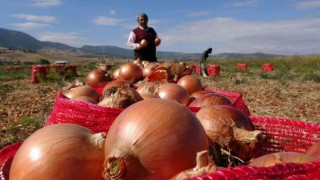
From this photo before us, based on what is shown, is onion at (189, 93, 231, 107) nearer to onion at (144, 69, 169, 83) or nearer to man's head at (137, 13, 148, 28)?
onion at (144, 69, 169, 83)

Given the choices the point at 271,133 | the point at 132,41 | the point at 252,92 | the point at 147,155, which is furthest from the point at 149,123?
the point at 252,92

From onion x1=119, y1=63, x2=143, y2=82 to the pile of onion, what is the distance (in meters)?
2.36

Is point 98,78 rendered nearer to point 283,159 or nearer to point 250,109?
point 283,159

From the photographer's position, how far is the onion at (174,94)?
2.78m

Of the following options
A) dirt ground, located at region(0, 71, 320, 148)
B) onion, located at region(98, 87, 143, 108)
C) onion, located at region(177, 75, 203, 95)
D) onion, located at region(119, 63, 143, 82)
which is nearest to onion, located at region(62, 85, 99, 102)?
onion, located at region(98, 87, 143, 108)

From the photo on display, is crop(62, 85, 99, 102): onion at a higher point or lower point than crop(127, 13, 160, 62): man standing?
lower

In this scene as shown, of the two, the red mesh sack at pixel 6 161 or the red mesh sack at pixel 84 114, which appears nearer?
the red mesh sack at pixel 6 161

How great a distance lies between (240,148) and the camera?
172 centimetres

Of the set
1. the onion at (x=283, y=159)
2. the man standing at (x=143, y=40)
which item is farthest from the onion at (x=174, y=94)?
the man standing at (x=143, y=40)

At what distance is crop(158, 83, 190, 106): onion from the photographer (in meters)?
2.78

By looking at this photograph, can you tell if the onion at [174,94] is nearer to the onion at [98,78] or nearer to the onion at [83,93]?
the onion at [83,93]

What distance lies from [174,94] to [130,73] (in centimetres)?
148

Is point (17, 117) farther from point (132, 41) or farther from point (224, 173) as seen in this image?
point (224, 173)

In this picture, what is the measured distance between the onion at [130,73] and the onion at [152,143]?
9.24 feet
